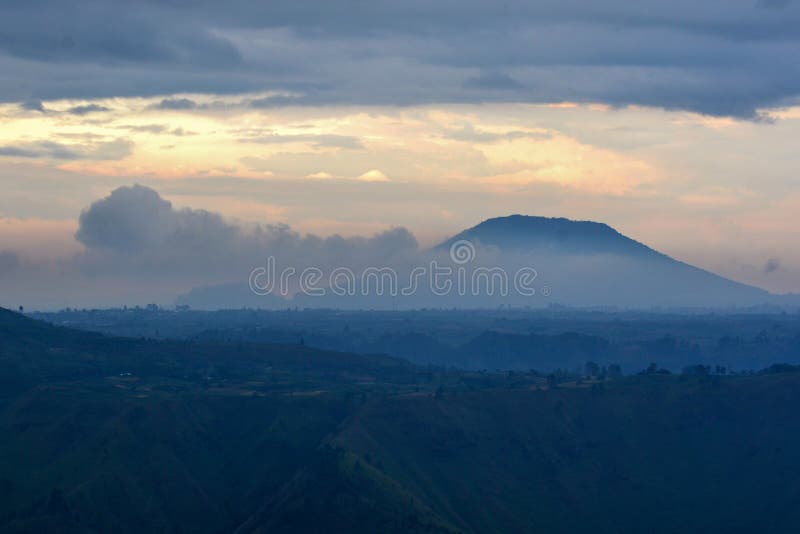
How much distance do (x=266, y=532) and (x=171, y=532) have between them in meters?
21.3

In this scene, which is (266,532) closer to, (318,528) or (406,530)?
(318,528)

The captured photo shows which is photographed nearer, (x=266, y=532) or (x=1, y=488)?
(x=266, y=532)

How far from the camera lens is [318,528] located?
18750 centimetres

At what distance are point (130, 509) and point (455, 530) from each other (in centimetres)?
5718

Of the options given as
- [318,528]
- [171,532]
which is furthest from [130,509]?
[318,528]

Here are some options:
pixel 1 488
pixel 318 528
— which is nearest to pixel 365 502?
pixel 318 528

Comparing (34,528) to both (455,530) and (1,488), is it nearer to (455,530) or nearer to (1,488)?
(1,488)

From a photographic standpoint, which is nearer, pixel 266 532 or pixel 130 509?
pixel 266 532

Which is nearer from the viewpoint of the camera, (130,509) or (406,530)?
(406,530)

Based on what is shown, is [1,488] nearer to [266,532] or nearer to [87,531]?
[87,531]

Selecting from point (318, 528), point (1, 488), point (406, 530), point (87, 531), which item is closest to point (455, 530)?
point (406, 530)

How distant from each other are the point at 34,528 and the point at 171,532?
76.2 ft

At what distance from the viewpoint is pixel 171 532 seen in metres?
198

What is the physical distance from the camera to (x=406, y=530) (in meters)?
185
